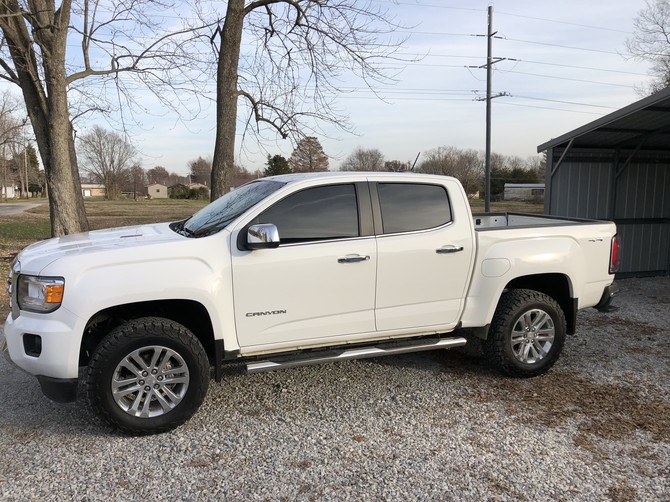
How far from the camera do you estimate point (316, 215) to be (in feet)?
14.0

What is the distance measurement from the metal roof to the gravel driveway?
14.8 feet

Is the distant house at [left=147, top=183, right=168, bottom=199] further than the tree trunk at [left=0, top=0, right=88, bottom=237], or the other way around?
the distant house at [left=147, top=183, right=168, bottom=199]

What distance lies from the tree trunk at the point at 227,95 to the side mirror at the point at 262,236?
633 centimetres

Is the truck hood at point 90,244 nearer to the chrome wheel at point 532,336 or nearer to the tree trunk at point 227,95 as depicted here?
the chrome wheel at point 532,336

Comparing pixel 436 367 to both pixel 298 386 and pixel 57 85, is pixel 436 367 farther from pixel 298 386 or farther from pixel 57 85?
pixel 57 85

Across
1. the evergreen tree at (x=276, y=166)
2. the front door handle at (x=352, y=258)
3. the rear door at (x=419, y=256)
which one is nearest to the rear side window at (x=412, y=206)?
the rear door at (x=419, y=256)

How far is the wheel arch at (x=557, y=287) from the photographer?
16.6ft

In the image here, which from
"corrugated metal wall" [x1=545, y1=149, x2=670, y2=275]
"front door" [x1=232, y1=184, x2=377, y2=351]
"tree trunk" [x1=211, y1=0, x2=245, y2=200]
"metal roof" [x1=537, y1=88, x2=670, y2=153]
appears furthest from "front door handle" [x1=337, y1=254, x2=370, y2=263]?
"corrugated metal wall" [x1=545, y1=149, x2=670, y2=275]

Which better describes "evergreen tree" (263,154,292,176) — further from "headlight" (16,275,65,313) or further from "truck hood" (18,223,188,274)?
"headlight" (16,275,65,313)

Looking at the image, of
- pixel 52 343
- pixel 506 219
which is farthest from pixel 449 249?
pixel 52 343

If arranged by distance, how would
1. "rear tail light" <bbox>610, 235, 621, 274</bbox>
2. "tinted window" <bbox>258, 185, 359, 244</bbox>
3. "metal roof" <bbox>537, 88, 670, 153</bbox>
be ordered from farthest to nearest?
"metal roof" <bbox>537, 88, 670, 153</bbox> < "rear tail light" <bbox>610, 235, 621, 274</bbox> < "tinted window" <bbox>258, 185, 359, 244</bbox>

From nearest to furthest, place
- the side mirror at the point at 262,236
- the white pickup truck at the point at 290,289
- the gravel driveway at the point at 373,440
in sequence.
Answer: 1. the gravel driveway at the point at 373,440
2. the white pickup truck at the point at 290,289
3. the side mirror at the point at 262,236

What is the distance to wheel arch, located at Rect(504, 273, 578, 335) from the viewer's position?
5047mm

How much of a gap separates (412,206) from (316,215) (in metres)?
0.89
